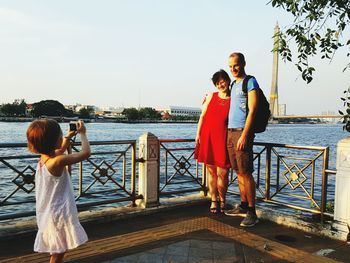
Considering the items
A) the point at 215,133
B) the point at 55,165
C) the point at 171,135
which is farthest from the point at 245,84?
the point at 171,135

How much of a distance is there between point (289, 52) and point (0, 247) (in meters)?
4.61

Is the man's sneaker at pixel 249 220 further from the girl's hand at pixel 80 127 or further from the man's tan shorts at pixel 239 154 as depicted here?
the girl's hand at pixel 80 127

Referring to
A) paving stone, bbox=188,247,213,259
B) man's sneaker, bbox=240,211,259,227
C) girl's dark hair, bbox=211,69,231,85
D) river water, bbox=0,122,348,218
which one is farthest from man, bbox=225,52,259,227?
river water, bbox=0,122,348,218

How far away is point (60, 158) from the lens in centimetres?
276

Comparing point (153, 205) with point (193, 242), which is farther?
point (153, 205)

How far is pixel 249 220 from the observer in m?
4.85

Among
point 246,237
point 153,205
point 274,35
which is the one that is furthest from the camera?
point 153,205

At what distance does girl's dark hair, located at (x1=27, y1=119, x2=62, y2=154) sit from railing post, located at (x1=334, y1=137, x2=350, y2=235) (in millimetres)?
3547

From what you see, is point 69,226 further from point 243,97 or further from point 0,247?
point 243,97

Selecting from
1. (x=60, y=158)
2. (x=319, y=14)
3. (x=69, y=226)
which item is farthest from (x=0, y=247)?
(x=319, y=14)

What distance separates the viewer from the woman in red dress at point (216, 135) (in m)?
5.11

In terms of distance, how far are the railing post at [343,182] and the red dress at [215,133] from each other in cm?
149

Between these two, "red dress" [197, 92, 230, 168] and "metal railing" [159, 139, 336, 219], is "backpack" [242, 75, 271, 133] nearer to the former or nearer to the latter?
"red dress" [197, 92, 230, 168]

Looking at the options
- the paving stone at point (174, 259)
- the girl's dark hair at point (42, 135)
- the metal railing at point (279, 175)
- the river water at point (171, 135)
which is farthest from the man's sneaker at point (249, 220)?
Result: the river water at point (171, 135)
